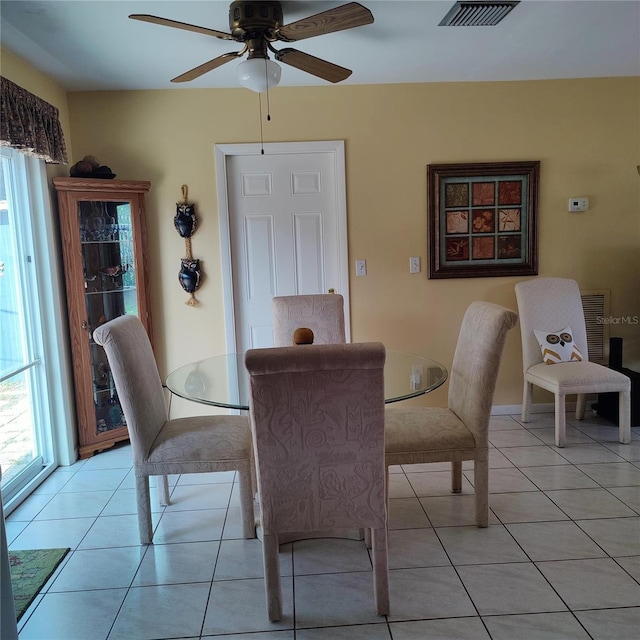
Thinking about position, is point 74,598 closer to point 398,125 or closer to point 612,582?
point 612,582

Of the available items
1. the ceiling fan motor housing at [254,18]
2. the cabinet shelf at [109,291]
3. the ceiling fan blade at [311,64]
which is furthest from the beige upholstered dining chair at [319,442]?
the cabinet shelf at [109,291]

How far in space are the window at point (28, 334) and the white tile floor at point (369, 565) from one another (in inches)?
11.3

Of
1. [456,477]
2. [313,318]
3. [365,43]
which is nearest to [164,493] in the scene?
[313,318]

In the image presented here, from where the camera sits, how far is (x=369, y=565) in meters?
2.23

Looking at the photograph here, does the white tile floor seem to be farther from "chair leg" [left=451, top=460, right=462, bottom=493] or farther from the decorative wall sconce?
the decorative wall sconce

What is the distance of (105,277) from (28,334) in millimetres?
628

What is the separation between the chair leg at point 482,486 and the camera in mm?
2422

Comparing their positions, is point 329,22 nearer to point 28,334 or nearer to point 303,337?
point 303,337

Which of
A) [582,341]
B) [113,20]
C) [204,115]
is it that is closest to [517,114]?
[582,341]

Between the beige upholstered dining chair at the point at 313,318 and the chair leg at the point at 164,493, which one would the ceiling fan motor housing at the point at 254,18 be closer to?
the beige upholstered dining chair at the point at 313,318

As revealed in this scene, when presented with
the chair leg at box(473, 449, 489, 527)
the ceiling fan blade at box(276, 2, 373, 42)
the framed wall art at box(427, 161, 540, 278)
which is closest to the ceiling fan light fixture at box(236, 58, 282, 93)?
the ceiling fan blade at box(276, 2, 373, 42)

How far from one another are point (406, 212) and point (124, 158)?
1.97 meters

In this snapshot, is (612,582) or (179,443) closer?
(612,582)

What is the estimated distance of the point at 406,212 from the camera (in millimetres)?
3848
